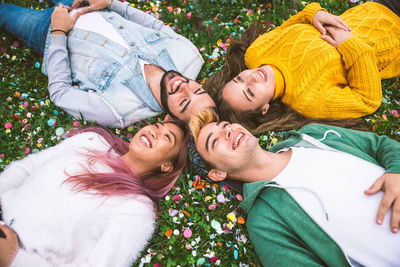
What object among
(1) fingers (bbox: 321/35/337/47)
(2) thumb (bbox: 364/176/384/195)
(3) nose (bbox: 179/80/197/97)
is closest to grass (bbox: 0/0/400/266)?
(3) nose (bbox: 179/80/197/97)

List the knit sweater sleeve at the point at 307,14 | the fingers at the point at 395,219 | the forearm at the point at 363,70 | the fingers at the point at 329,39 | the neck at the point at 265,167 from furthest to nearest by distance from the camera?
1. the knit sweater sleeve at the point at 307,14
2. the fingers at the point at 329,39
3. the forearm at the point at 363,70
4. the neck at the point at 265,167
5. the fingers at the point at 395,219

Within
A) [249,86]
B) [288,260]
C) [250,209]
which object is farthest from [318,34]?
[288,260]

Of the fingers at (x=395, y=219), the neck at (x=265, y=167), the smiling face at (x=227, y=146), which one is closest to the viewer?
the fingers at (x=395, y=219)

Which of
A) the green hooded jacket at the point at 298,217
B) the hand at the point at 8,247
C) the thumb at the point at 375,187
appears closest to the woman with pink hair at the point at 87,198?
the hand at the point at 8,247

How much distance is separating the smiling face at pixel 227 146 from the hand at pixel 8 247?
2.03 m

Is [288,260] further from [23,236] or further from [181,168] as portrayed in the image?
[23,236]

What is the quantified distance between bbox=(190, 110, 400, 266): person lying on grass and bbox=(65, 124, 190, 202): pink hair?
568 mm

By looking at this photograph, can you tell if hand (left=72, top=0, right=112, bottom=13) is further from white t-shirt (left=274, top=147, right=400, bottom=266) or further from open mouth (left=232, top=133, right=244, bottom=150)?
white t-shirt (left=274, top=147, right=400, bottom=266)

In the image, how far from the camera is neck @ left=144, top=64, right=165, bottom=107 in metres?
3.59

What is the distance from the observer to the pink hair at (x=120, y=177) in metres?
2.70

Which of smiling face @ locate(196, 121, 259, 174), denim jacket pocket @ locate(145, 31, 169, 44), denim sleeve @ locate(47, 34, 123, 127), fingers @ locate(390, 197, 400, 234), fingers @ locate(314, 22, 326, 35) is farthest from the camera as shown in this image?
denim jacket pocket @ locate(145, 31, 169, 44)

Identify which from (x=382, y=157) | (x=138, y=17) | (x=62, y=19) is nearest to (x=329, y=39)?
(x=382, y=157)

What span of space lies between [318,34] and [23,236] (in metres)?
4.49

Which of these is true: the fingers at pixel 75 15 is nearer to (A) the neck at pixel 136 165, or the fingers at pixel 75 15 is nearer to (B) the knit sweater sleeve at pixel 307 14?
(A) the neck at pixel 136 165
